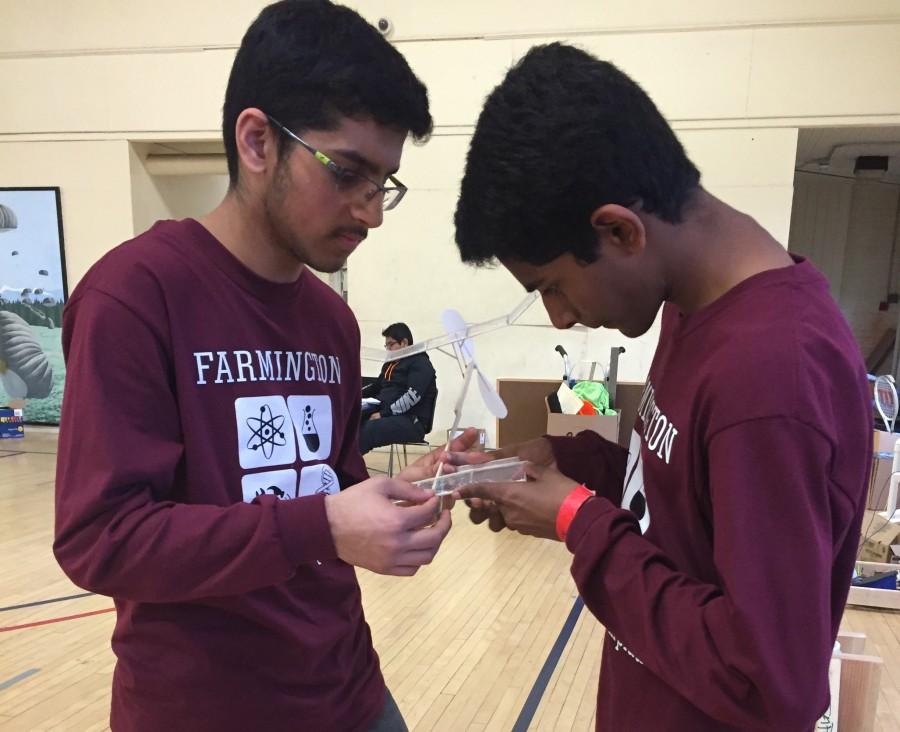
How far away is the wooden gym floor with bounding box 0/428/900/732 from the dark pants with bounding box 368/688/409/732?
124cm

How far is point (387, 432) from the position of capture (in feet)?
14.6

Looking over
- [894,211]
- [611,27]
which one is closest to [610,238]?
[611,27]

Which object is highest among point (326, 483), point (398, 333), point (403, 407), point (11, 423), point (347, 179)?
point (347, 179)

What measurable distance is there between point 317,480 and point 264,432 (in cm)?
13

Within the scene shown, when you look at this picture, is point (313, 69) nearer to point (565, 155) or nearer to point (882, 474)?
point (565, 155)

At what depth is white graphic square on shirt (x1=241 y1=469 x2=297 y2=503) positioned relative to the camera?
2.89ft

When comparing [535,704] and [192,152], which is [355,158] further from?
[192,152]

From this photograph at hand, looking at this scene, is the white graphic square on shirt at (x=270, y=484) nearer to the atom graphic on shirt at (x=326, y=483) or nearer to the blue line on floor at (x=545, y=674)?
the atom graphic on shirt at (x=326, y=483)

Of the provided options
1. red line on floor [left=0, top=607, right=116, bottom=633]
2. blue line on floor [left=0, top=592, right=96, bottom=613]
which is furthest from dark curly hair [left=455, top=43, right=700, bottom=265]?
blue line on floor [left=0, top=592, right=96, bottom=613]

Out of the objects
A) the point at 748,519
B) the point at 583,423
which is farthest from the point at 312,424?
the point at 583,423

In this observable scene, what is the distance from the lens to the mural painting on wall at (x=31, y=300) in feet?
21.1

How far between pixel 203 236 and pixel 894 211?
10020mm

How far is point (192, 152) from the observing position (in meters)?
6.72

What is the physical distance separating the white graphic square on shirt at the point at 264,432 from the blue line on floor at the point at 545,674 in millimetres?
1706
